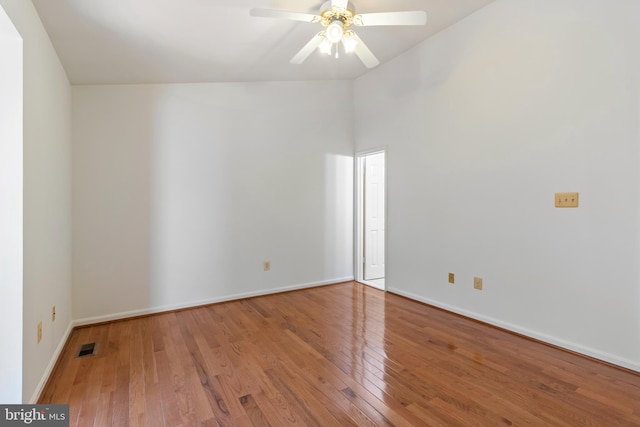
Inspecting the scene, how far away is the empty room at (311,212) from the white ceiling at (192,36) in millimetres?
21

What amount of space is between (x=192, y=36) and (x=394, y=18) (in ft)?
5.07

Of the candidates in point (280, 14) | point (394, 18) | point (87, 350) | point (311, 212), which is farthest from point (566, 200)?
point (87, 350)

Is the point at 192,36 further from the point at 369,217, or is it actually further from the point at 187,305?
the point at 369,217

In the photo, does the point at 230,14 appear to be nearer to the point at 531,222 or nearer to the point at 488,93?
the point at 488,93

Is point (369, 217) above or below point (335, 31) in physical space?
below

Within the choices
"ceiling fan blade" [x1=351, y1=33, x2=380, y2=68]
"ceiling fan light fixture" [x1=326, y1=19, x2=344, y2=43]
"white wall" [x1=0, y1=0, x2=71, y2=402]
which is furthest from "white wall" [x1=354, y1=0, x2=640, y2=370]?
"white wall" [x1=0, y1=0, x2=71, y2=402]

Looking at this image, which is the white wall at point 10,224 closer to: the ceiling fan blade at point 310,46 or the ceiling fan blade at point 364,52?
the ceiling fan blade at point 310,46

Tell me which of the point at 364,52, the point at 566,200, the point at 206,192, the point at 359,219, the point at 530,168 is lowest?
the point at 359,219

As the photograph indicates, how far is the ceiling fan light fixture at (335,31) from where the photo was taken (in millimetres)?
2189

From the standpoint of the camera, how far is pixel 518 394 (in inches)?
72.7

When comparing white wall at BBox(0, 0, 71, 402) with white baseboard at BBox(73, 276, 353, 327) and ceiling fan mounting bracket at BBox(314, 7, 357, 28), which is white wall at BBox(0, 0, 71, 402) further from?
ceiling fan mounting bracket at BBox(314, 7, 357, 28)

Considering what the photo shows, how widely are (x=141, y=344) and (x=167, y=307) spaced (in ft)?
2.53

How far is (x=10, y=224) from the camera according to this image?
5.43 ft

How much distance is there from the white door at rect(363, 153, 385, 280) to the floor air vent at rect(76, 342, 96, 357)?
314cm
